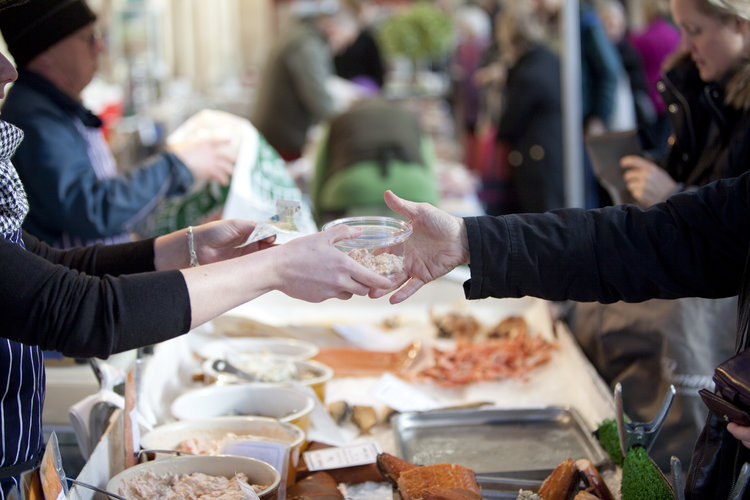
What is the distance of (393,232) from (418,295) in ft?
5.66

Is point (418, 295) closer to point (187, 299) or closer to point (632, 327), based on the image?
point (632, 327)

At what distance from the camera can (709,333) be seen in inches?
85.3

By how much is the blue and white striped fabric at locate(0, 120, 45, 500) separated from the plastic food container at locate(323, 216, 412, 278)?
0.54 metres

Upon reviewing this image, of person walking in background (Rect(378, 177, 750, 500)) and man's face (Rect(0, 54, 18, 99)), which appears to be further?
person walking in background (Rect(378, 177, 750, 500))

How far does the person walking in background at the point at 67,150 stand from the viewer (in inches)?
95.0

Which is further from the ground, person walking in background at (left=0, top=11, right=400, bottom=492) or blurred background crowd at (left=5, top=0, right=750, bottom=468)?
person walking in background at (left=0, top=11, right=400, bottom=492)

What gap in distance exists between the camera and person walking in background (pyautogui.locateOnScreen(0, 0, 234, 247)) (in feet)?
7.92

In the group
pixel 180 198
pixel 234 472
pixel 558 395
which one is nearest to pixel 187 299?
pixel 234 472

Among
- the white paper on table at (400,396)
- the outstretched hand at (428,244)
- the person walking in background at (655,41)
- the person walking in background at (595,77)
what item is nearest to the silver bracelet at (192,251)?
the outstretched hand at (428,244)

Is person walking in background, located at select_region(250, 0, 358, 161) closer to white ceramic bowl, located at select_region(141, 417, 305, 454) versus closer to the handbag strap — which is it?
white ceramic bowl, located at select_region(141, 417, 305, 454)

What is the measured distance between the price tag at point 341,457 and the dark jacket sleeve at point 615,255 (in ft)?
1.51

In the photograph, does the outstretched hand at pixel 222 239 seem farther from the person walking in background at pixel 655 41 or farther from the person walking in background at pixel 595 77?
the person walking in background at pixel 655 41

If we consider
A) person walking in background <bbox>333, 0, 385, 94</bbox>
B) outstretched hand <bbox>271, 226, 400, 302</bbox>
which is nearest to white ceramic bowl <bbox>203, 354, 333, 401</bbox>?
outstretched hand <bbox>271, 226, 400, 302</bbox>

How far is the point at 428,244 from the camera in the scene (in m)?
1.70
